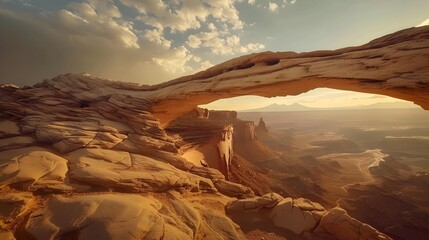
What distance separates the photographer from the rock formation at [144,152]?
5953 mm

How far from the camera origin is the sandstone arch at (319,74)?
22.9ft

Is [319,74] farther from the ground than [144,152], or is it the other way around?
[319,74]

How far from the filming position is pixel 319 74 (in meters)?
8.79

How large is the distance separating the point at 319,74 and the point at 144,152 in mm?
9102

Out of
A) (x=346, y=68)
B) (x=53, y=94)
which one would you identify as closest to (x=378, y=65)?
(x=346, y=68)

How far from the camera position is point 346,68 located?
830cm

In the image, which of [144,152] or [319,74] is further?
[144,152]

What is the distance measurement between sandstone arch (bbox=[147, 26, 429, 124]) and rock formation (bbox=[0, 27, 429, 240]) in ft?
0.14

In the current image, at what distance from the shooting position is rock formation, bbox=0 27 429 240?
595 centimetres

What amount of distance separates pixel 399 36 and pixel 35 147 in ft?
48.6

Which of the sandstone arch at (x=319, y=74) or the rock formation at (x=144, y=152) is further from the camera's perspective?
the sandstone arch at (x=319, y=74)

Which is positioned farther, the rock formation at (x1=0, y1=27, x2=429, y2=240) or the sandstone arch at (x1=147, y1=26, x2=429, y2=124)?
the sandstone arch at (x1=147, y1=26, x2=429, y2=124)

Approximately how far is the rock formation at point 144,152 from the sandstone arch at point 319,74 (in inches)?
1.7

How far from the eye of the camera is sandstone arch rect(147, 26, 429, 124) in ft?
22.9
